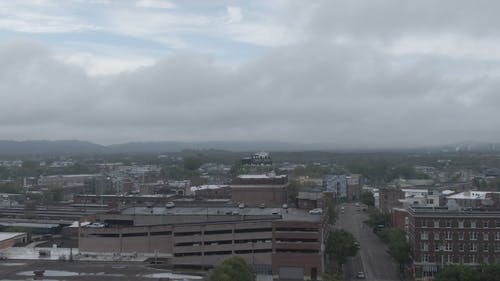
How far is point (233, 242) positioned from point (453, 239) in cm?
1688

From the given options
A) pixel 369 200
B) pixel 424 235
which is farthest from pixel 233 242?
pixel 369 200

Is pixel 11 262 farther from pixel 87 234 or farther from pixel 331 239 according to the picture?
pixel 331 239

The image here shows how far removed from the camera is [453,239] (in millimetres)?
51250

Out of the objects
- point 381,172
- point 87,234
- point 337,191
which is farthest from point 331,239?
point 381,172

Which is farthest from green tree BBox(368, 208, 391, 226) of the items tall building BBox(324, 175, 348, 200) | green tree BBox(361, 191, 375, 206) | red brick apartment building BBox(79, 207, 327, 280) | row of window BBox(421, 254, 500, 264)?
tall building BBox(324, 175, 348, 200)

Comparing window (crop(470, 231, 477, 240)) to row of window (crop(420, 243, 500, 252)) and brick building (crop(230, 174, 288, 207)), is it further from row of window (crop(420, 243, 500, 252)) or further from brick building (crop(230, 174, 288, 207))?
brick building (crop(230, 174, 288, 207))

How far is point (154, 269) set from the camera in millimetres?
50562

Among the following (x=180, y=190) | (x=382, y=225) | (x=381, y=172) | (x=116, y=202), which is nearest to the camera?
(x=382, y=225)

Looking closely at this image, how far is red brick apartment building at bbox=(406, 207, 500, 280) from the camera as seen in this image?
167 feet

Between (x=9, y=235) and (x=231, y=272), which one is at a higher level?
(x=231, y=272)

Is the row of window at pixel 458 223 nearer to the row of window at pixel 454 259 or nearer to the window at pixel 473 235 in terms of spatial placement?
the window at pixel 473 235

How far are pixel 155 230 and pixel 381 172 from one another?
115 meters

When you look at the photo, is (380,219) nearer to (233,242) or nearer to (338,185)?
(233,242)

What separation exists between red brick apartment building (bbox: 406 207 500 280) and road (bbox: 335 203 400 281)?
9.29ft
